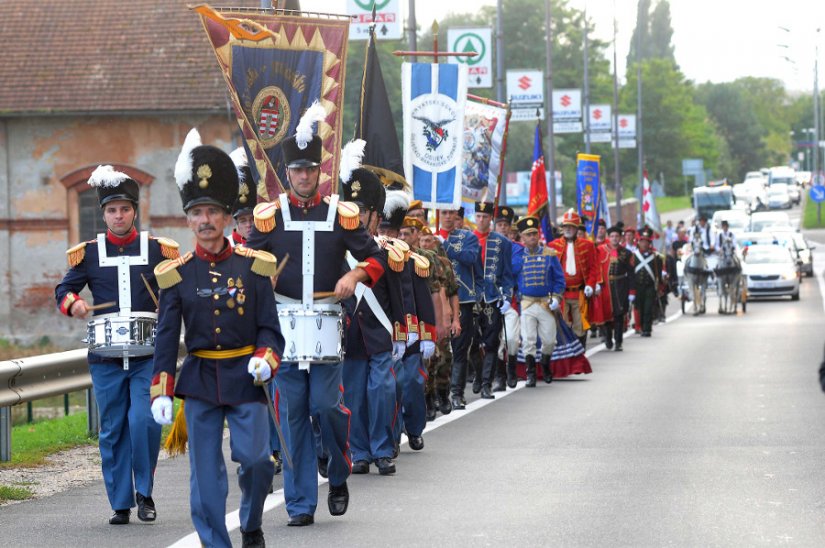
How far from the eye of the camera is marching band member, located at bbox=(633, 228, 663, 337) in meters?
30.7

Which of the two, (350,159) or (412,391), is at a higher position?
(350,159)

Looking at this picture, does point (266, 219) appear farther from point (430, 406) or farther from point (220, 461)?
point (430, 406)

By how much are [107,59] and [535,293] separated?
21.0 m

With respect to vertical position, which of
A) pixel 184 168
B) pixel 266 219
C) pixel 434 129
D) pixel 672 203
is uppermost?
pixel 434 129

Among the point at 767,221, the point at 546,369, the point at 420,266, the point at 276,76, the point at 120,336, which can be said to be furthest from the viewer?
the point at 767,221

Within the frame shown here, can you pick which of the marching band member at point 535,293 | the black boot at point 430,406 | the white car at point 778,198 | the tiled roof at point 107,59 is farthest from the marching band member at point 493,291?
the white car at point 778,198

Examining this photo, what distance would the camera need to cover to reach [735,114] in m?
177

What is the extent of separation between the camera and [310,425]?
9.22 metres

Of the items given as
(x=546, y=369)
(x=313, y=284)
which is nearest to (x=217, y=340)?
(x=313, y=284)

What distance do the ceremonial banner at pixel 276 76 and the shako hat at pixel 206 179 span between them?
5142 mm

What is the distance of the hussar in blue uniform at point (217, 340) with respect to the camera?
7.85 m

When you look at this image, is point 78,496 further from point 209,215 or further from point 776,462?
point 776,462

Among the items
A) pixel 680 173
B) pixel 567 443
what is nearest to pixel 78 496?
pixel 567 443

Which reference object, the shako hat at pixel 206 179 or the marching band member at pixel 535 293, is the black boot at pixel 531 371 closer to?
the marching band member at pixel 535 293
